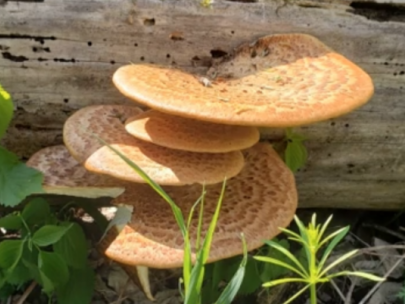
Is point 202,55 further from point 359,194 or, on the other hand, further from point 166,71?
point 359,194

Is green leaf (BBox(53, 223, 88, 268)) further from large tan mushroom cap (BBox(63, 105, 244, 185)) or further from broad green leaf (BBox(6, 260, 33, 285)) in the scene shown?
large tan mushroom cap (BBox(63, 105, 244, 185))

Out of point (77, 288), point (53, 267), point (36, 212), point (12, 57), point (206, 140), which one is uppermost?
point (12, 57)

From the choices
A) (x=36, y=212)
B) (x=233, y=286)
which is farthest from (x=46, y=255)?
(x=233, y=286)

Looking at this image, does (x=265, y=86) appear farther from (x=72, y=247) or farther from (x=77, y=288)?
(x=77, y=288)

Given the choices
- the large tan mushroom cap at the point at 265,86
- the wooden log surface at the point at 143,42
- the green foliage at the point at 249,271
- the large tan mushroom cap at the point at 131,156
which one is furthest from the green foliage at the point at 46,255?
the large tan mushroom cap at the point at 265,86

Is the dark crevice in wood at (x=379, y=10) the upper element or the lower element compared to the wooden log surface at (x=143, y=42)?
upper

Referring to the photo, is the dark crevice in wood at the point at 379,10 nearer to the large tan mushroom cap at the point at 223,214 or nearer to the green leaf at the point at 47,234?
the large tan mushroom cap at the point at 223,214
